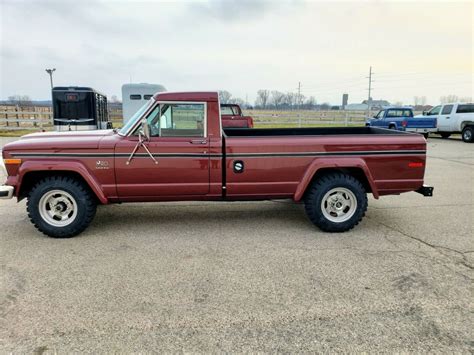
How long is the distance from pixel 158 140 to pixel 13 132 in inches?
870

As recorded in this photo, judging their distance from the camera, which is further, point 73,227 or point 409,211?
point 409,211

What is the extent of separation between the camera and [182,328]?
9.41 ft

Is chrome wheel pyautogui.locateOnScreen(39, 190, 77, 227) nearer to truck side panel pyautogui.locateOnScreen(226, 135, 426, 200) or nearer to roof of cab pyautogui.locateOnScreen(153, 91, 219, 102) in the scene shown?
roof of cab pyautogui.locateOnScreen(153, 91, 219, 102)

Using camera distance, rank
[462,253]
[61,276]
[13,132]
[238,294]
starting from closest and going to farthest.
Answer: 1. [238,294]
2. [61,276]
3. [462,253]
4. [13,132]

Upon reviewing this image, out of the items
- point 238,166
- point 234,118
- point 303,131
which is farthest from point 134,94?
point 238,166

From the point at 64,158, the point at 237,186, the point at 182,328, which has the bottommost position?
the point at 182,328

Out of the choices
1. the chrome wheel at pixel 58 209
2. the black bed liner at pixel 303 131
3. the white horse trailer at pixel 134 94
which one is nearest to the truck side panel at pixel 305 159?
the black bed liner at pixel 303 131

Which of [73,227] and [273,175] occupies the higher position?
[273,175]

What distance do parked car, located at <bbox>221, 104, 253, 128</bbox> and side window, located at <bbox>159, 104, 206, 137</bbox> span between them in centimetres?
838

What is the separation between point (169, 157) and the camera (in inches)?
190

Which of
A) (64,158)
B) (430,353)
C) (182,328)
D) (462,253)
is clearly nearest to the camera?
(430,353)

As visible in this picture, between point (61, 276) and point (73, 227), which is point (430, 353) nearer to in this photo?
point (61, 276)

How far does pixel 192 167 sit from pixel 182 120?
671 mm

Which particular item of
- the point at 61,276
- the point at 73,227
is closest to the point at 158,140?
the point at 73,227
